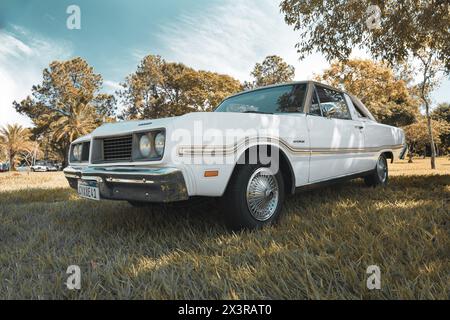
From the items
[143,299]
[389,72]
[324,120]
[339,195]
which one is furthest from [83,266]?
[389,72]

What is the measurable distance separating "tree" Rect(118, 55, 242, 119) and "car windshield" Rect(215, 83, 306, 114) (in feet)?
66.7

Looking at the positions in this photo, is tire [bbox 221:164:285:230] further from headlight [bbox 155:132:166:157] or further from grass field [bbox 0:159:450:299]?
headlight [bbox 155:132:166:157]

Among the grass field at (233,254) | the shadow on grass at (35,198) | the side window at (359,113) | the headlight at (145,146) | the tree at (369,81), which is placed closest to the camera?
the grass field at (233,254)

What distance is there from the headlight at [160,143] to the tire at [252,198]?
0.64 m

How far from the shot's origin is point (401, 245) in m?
2.05

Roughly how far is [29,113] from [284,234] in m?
41.0

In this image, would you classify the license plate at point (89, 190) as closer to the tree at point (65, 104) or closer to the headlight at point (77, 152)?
the headlight at point (77, 152)

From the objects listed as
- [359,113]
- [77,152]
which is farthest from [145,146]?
[359,113]

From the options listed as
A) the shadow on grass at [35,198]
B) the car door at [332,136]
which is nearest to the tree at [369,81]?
the car door at [332,136]

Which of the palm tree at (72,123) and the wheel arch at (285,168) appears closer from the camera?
the wheel arch at (285,168)

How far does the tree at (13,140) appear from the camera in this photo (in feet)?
117

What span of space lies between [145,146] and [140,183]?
32cm

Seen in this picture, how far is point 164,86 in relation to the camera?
94.2ft
